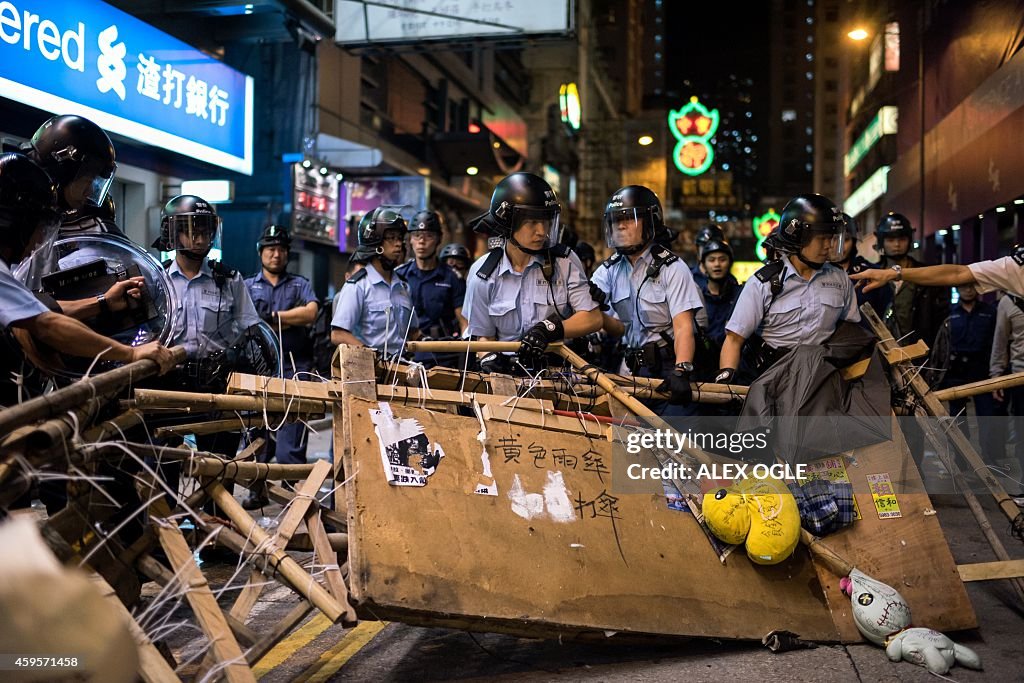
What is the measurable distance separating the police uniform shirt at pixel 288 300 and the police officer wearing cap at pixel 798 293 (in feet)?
14.1

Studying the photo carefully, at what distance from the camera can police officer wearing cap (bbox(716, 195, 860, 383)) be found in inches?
235

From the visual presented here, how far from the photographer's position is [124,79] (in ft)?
35.8

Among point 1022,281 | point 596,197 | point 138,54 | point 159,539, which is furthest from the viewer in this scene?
point 596,197

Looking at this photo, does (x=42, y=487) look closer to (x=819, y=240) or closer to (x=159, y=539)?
(x=159, y=539)

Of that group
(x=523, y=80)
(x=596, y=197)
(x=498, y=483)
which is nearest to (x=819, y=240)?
(x=498, y=483)

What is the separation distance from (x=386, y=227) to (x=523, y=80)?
35.0 meters

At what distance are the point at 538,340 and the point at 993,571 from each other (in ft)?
8.15

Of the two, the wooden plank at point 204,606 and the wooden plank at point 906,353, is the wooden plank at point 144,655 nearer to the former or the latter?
the wooden plank at point 204,606

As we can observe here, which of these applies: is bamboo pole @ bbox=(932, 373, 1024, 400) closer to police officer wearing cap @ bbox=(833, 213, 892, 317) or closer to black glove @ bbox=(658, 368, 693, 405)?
black glove @ bbox=(658, 368, 693, 405)

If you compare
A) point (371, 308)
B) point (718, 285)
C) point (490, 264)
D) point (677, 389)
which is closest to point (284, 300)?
point (371, 308)

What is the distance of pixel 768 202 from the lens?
75.0 m

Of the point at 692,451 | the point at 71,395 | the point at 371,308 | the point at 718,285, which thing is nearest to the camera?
the point at 71,395

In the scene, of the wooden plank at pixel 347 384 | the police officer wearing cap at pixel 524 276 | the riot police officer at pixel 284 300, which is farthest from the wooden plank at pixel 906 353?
the riot police officer at pixel 284 300

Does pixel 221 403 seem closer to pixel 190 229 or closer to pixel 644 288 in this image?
pixel 190 229
